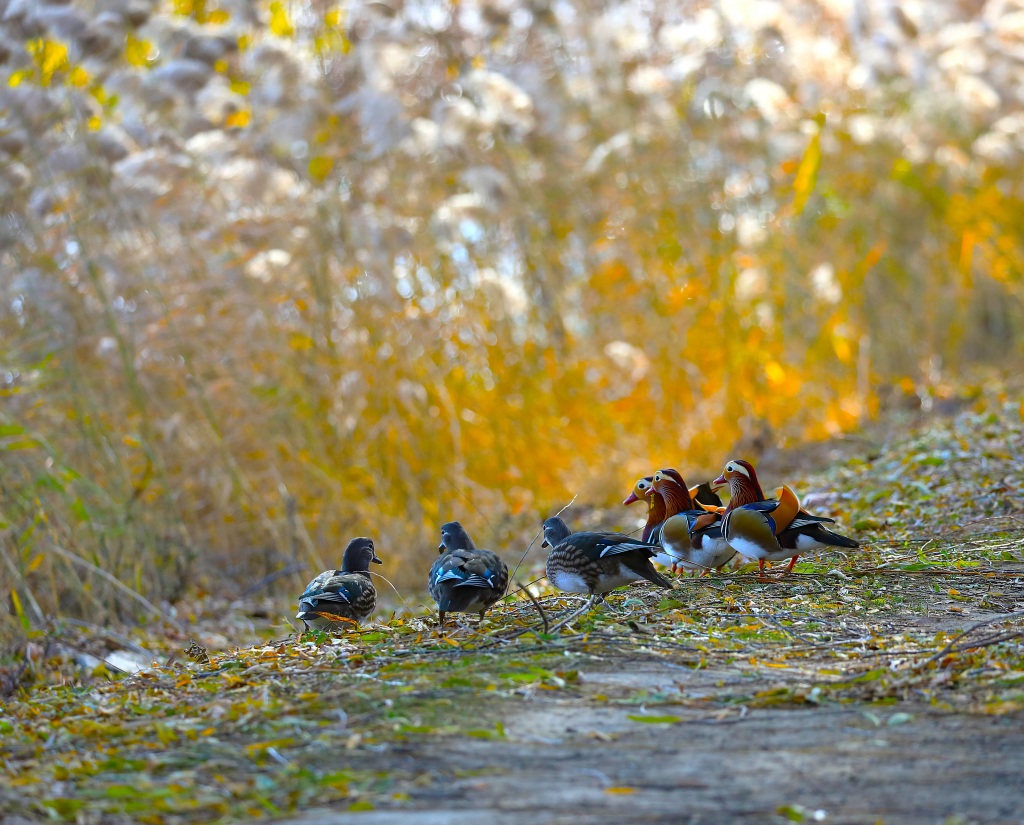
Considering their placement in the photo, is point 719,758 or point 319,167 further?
point 319,167

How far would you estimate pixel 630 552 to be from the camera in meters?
4.11

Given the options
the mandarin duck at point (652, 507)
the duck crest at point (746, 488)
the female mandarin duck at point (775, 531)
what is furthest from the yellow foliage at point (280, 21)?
the female mandarin duck at point (775, 531)

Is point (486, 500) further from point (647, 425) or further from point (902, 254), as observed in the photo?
point (902, 254)

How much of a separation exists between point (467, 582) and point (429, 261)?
4.97 meters

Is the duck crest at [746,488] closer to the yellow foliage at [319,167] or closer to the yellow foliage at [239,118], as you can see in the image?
the yellow foliage at [319,167]

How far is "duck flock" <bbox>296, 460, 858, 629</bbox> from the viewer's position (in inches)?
159

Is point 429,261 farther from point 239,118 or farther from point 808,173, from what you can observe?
point 808,173

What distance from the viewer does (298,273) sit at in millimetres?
8094

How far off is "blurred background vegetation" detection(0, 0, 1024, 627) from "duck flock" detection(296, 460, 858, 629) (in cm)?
147

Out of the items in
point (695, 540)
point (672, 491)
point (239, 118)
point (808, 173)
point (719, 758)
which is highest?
point (239, 118)

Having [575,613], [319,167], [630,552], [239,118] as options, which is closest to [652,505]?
[630,552]

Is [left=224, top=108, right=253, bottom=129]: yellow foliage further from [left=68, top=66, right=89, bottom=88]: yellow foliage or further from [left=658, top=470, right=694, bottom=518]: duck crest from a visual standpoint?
[left=658, top=470, right=694, bottom=518]: duck crest

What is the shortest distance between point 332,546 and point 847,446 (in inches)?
149

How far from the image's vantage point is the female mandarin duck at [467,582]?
390 cm
